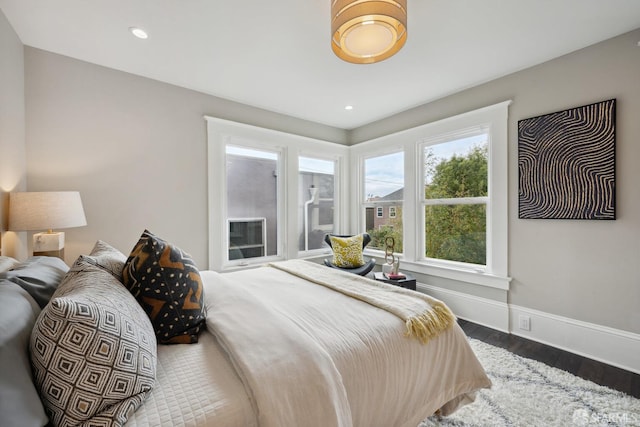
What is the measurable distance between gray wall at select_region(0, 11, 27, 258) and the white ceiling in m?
0.18

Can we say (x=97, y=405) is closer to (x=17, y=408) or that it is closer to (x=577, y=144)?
(x=17, y=408)

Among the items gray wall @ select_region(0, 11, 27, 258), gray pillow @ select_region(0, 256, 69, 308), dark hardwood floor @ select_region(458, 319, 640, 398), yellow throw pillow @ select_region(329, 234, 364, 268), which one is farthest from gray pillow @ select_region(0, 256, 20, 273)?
dark hardwood floor @ select_region(458, 319, 640, 398)

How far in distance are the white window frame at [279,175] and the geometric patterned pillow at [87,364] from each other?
2398mm

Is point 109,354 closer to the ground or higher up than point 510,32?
closer to the ground

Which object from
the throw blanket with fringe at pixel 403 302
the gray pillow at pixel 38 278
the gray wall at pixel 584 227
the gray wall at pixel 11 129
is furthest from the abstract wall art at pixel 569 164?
the gray wall at pixel 11 129

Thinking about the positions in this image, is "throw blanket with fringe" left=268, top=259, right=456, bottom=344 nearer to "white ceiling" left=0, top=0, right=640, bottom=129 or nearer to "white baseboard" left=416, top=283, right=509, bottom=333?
"white baseboard" left=416, top=283, right=509, bottom=333

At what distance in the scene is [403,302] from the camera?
1560mm

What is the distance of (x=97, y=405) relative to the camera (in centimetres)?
70

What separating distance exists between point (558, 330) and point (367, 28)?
2.94 m

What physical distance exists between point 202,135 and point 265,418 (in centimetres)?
295

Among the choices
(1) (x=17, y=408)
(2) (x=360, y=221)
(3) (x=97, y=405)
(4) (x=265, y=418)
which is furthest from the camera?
(2) (x=360, y=221)

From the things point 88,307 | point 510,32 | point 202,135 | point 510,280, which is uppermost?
point 510,32

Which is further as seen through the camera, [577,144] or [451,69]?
[451,69]

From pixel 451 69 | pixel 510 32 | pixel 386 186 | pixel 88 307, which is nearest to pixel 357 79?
pixel 451 69
